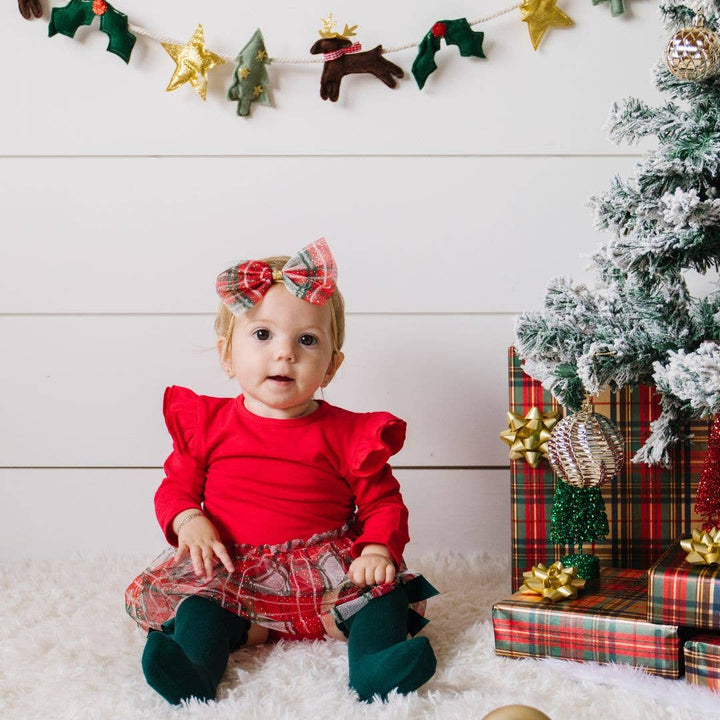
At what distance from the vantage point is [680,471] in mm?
1149

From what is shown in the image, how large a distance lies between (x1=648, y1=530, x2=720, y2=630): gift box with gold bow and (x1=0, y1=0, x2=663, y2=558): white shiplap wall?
0.51 metres

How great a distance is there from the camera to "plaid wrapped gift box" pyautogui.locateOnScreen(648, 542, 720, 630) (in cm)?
91

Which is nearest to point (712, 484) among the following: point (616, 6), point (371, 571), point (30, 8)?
point (371, 571)

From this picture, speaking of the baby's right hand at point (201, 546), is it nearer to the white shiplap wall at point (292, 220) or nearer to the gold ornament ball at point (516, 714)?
the white shiplap wall at point (292, 220)

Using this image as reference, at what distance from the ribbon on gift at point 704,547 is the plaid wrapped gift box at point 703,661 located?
8 centimetres

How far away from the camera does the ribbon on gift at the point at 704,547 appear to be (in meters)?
0.95

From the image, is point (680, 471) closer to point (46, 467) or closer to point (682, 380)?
point (682, 380)

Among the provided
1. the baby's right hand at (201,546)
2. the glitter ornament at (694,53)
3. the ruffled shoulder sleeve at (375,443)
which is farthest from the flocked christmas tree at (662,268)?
the baby's right hand at (201,546)

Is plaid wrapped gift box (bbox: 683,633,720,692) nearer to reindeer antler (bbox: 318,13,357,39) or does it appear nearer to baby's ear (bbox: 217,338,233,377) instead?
baby's ear (bbox: 217,338,233,377)

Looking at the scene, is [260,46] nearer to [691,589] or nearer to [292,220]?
[292,220]

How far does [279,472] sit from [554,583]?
1.22 feet

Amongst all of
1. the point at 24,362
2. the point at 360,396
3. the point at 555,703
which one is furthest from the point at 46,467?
the point at 555,703

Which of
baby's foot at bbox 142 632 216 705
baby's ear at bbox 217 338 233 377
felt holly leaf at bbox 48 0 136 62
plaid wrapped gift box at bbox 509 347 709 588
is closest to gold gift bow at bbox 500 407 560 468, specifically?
plaid wrapped gift box at bbox 509 347 709 588

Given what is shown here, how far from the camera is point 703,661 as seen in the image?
3.01ft
